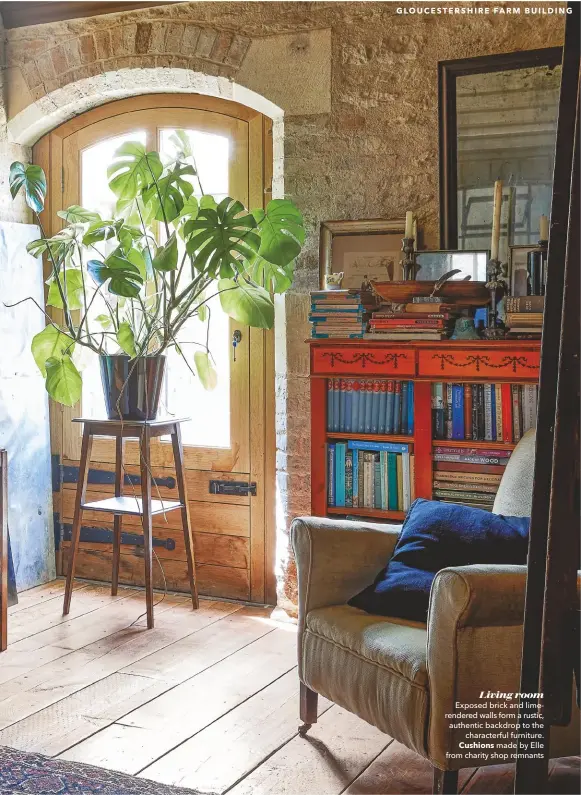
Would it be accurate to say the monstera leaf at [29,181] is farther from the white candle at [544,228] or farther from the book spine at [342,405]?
the white candle at [544,228]

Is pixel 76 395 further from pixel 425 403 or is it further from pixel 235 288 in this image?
pixel 425 403

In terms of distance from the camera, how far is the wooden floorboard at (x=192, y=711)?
8.02 ft

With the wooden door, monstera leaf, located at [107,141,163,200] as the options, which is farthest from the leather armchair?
monstera leaf, located at [107,141,163,200]

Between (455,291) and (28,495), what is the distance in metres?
2.41

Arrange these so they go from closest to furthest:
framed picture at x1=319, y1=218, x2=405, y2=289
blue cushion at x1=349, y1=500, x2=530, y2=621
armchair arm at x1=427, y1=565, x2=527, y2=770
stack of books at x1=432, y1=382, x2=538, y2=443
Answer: armchair arm at x1=427, y1=565, x2=527, y2=770, blue cushion at x1=349, y1=500, x2=530, y2=621, stack of books at x1=432, y1=382, x2=538, y2=443, framed picture at x1=319, y1=218, x2=405, y2=289

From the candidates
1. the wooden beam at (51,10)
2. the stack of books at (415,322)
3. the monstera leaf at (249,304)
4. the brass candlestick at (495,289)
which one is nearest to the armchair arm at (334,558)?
the stack of books at (415,322)

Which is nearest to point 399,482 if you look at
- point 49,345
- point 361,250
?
point 361,250

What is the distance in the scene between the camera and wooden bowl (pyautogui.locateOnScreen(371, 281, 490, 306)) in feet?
10.9

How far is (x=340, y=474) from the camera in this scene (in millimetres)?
3480

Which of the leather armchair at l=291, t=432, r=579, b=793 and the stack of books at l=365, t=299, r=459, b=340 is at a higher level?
the stack of books at l=365, t=299, r=459, b=340

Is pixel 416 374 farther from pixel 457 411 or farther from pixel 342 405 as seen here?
pixel 342 405

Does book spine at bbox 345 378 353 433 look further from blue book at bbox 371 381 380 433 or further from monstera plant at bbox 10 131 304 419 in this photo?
monstera plant at bbox 10 131 304 419

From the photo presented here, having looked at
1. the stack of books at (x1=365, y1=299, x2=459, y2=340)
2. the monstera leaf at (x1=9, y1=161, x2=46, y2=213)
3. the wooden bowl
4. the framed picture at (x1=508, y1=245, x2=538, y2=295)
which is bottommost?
the stack of books at (x1=365, y1=299, x2=459, y2=340)

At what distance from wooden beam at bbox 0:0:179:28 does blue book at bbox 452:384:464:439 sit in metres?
2.20
